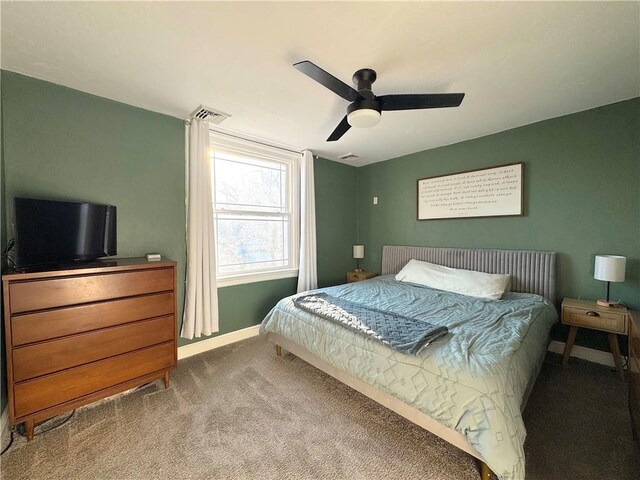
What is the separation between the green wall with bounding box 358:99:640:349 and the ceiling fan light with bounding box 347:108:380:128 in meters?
2.03

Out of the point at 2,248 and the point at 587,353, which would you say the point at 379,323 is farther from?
the point at 2,248

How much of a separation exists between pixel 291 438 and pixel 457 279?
88.1 inches

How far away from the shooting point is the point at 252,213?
318 cm

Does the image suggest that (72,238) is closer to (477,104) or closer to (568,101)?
(477,104)

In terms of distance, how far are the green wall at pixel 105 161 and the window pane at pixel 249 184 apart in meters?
0.46

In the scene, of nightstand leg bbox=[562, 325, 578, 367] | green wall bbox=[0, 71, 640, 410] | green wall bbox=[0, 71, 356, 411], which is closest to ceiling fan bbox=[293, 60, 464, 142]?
green wall bbox=[0, 71, 640, 410]

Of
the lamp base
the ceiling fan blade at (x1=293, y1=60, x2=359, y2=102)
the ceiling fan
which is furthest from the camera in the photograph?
the lamp base

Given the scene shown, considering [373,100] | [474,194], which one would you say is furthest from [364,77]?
[474,194]

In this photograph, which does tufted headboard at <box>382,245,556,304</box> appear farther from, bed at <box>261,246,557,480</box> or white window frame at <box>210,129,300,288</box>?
white window frame at <box>210,129,300,288</box>

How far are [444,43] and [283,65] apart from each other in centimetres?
103

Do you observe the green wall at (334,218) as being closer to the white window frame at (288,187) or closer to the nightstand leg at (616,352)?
the white window frame at (288,187)

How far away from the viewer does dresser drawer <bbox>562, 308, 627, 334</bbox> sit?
2000 millimetres

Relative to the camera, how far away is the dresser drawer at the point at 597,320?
2000mm

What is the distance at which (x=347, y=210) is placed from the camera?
425 centimetres
